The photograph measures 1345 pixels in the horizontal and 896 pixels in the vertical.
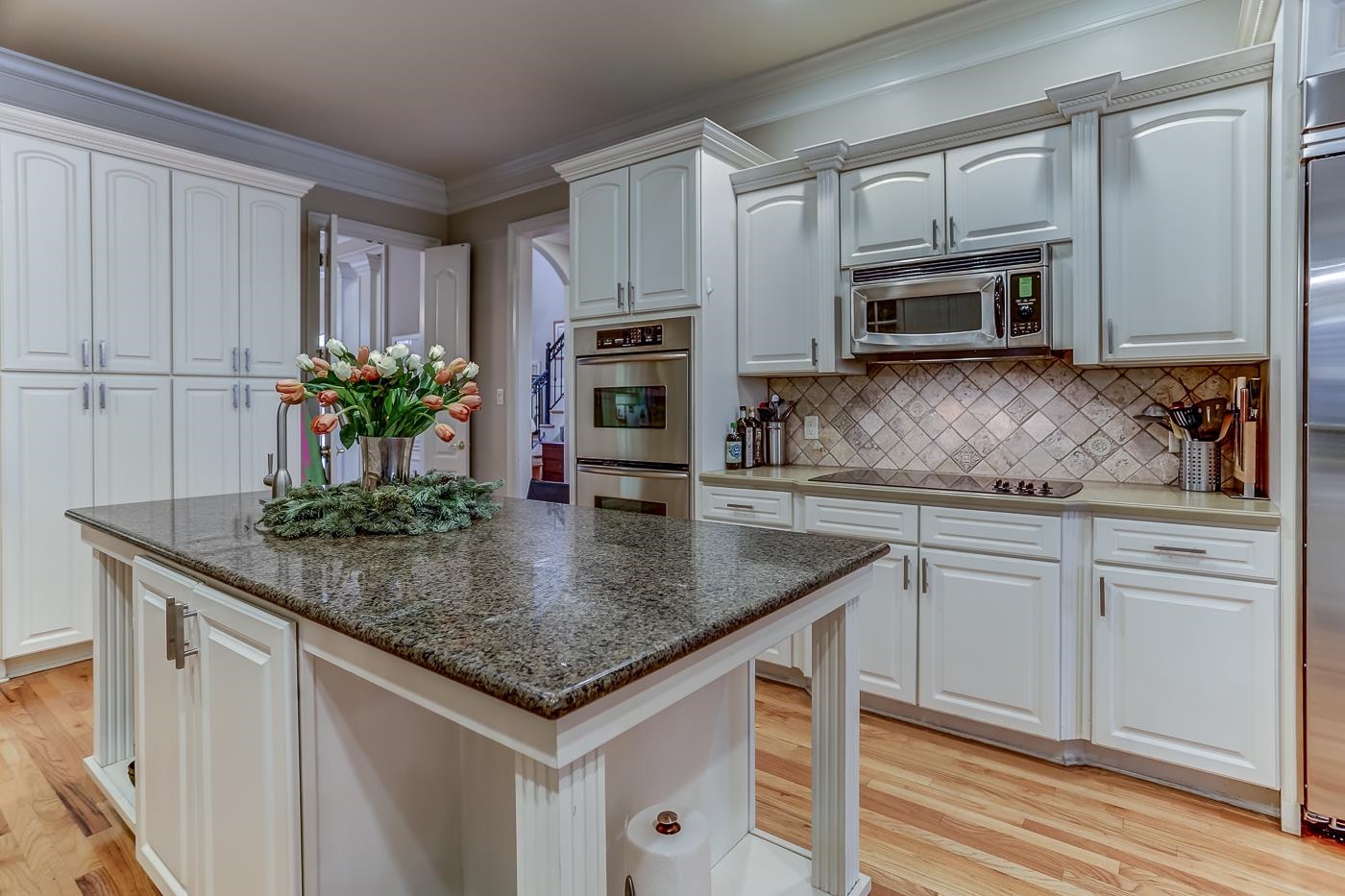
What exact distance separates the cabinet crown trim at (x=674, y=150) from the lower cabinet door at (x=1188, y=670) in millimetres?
2241

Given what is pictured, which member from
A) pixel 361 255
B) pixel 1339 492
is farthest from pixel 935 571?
pixel 361 255

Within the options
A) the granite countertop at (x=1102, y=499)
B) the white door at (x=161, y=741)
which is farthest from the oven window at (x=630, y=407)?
the white door at (x=161, y=741)

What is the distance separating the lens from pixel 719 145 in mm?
3131

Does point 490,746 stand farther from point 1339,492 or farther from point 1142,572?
point 1339,492

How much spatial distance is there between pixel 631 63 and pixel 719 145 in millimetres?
654

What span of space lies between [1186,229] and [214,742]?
2.95m

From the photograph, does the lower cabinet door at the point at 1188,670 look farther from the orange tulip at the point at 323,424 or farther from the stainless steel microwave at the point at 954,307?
the orange tulip at the point at 323,424

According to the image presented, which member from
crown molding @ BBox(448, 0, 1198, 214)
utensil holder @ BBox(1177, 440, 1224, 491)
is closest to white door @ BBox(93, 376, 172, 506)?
crown molding @ BBox(448, 0, 1198, 214)

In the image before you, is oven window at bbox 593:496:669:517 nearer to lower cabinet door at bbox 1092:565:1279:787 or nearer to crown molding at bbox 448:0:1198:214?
lower cabinet door at bbox 1092:565:1279:787

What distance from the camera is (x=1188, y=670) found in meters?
2.08

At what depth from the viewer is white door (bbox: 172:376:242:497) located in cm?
342

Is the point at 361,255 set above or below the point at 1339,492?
above

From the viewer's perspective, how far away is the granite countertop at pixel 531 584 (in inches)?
33.5

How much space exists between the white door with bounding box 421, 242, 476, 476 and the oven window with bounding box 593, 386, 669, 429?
163 centimetres
